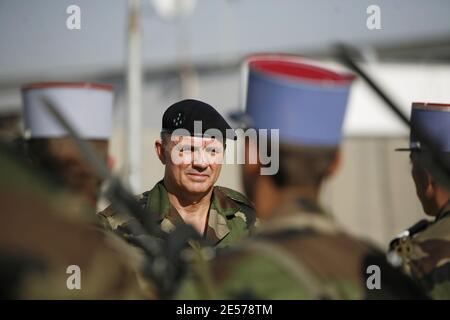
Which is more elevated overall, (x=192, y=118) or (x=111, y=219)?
(x=192, y=118)

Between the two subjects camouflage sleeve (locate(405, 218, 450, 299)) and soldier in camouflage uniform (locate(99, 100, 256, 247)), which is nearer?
camouflage sleeve (locate(405, 218, 450, 299))

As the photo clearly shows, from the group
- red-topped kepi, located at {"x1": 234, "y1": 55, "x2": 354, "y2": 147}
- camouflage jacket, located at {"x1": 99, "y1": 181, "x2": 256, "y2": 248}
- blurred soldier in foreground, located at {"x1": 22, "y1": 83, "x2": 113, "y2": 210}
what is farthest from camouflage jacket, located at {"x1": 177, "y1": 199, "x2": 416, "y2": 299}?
camouflage jacket, located at {"x1": 99, "y1": 181, "x2": 256, "y2": 248}

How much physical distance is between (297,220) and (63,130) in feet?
1.67

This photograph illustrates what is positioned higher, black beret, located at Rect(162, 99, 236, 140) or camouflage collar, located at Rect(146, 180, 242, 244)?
black beret, located at Rect(162, 99, 236, 140)

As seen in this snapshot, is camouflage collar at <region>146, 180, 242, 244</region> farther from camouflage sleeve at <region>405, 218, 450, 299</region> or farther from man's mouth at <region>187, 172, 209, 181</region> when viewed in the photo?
camouflage sleeve at <region>405, 218, 450, 299</region>

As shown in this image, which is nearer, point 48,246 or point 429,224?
point 48,246

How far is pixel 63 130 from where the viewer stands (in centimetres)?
153

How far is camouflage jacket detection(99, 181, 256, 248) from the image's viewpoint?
8.16ft

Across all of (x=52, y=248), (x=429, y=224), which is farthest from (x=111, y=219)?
(x=429, y=224)

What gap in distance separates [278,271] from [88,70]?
1.89m
